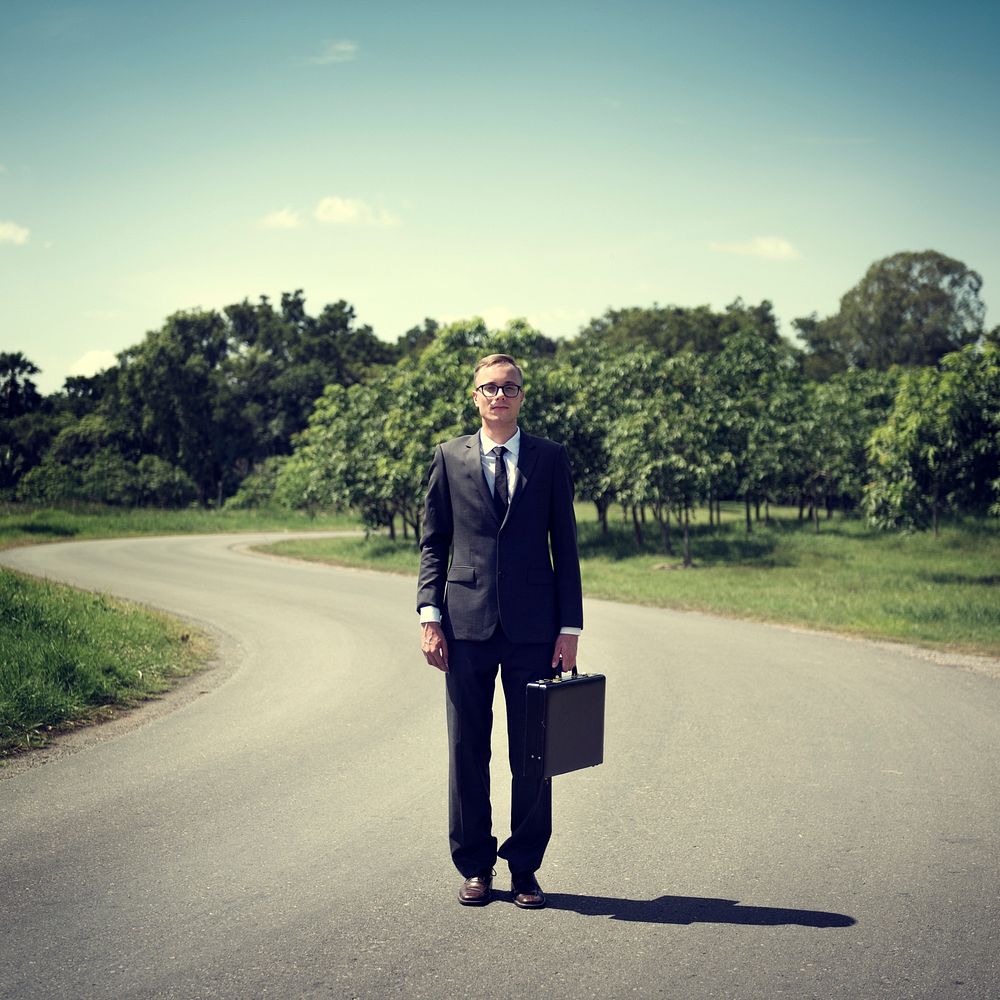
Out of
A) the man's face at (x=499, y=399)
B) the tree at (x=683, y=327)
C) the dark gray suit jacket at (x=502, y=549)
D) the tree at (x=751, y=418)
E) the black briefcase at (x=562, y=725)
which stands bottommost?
the black briefcase at (x=562, y=725)

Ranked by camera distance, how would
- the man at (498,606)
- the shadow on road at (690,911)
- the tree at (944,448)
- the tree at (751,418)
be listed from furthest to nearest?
the tree at (751,418) → the tree at (944,448) → the man at (498,606) → the shadow on road at (690,911)

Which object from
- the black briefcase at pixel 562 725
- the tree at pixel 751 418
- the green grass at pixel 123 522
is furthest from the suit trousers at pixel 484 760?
the green grass at pixel 123 522

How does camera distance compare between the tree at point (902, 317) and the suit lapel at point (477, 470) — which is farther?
the tree at point (902, 317)

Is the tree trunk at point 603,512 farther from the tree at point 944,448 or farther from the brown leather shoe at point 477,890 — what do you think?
the brown leather shoe at point 477,890

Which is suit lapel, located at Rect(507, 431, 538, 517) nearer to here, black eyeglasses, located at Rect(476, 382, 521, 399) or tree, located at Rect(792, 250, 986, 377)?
black eyeglasses, located at Rect(476, 382, 521, 399)

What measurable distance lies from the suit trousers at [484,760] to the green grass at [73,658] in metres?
4.15

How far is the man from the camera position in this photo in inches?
166

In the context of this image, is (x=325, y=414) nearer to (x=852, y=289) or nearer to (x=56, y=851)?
(x=56, y=851)

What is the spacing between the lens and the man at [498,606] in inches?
166

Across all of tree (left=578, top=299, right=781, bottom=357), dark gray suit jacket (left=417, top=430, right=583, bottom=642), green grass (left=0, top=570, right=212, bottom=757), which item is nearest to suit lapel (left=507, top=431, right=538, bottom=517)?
dark gray suit jacket (left=417, top=430, right=583, bottom=642)

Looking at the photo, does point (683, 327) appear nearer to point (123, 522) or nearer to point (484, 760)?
point (123, 522)

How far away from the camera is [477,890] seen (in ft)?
13.6

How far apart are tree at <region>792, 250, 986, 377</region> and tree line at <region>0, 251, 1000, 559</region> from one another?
174 mm

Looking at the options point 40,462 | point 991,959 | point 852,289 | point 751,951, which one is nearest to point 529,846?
point 751,951
